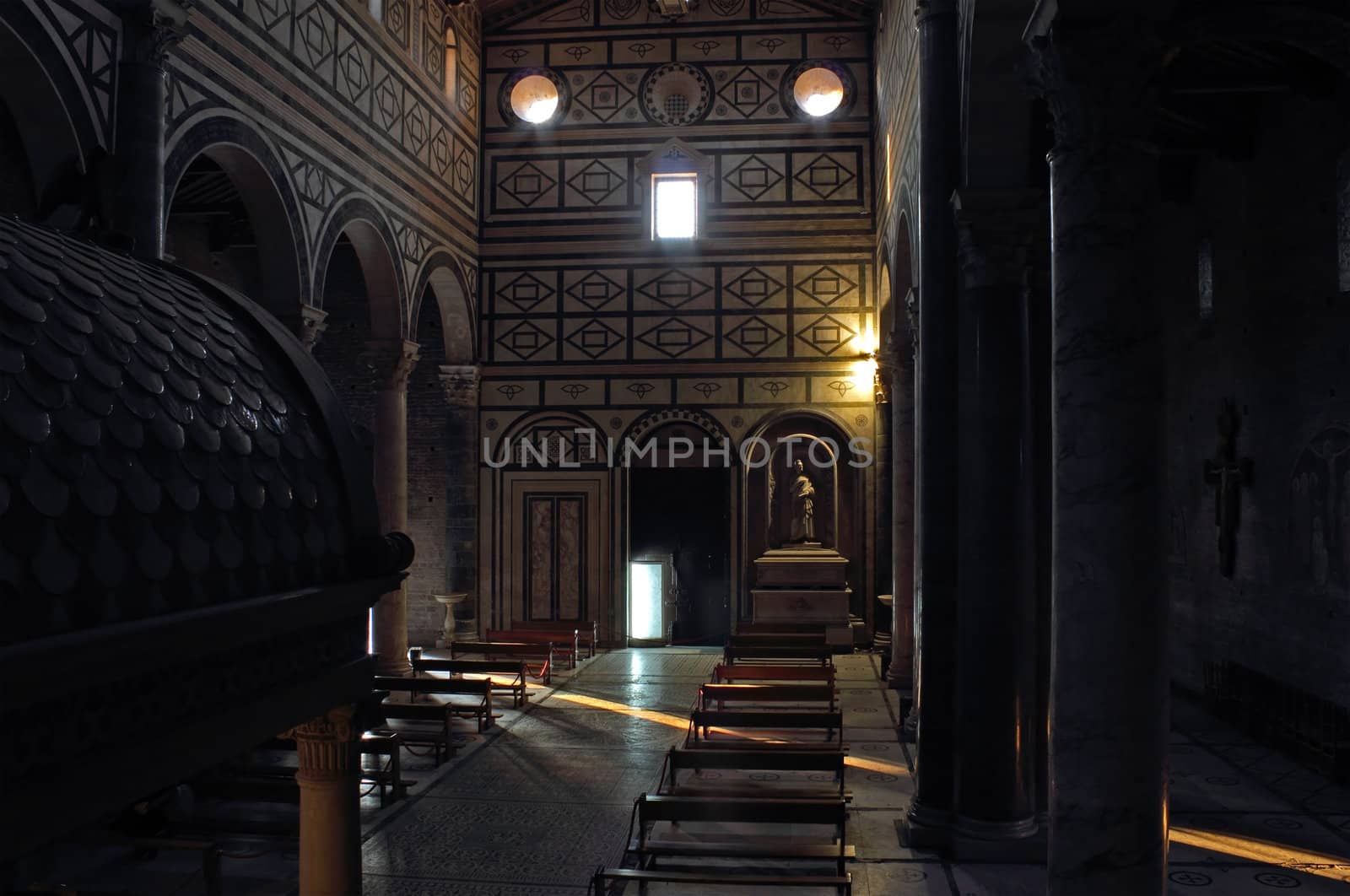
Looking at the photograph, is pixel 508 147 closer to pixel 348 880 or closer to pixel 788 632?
pixel 788 632

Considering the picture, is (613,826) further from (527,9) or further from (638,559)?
(527,9)

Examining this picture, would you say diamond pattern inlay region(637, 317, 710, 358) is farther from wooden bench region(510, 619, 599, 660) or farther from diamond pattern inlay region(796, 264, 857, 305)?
wooden bench region(510, 619, 599, 660)

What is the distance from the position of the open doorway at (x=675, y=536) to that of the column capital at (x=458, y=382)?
329cm

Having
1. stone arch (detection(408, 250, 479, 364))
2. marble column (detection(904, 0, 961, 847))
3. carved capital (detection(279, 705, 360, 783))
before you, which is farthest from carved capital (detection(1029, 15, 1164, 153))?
stone arch (detection(408, 250, 479, 364))

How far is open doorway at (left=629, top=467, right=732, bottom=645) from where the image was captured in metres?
20.0

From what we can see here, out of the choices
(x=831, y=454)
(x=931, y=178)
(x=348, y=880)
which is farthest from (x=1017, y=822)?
(x=831, y=454)

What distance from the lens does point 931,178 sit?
8.25 meters

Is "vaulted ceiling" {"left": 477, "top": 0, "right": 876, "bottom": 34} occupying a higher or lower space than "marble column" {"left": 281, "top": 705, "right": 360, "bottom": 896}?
higher

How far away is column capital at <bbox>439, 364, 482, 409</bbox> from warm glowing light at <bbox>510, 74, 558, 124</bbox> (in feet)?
15.5

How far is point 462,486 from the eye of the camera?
19891mm

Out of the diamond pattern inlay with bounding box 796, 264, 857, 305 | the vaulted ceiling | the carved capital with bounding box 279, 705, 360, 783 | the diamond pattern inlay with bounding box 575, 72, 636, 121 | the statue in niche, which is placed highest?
the vaulted ceiling

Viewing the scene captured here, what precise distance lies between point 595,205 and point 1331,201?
12346 mm

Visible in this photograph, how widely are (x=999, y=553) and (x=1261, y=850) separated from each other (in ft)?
10.7

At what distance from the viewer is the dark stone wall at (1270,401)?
427 inches
